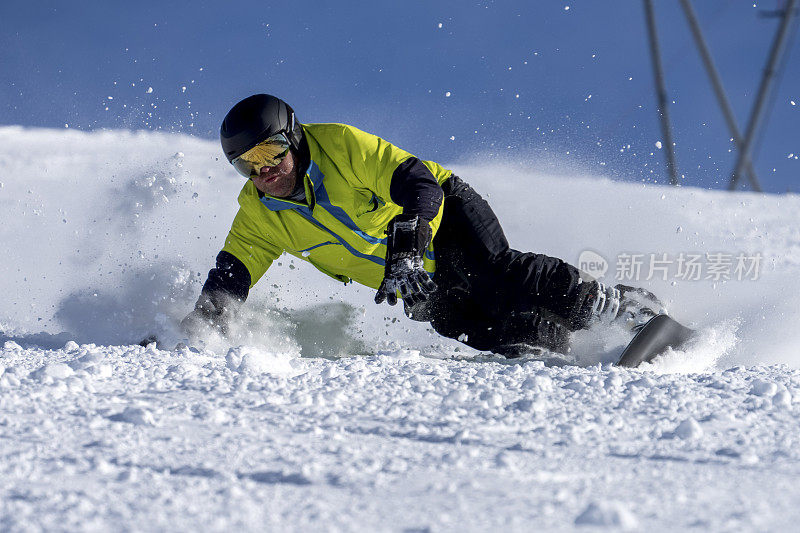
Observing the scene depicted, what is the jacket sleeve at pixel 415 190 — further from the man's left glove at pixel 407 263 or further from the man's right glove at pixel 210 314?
the man's right glove at pixel 210 314

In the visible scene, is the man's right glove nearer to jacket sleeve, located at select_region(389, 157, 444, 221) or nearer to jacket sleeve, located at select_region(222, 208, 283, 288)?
jacket sleeve, located at select_region(222, 208, 283, 288)

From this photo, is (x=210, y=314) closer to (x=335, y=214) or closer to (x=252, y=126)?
(x=335, y=214)

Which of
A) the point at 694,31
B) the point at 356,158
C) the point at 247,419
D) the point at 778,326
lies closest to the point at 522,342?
the point at 356,158

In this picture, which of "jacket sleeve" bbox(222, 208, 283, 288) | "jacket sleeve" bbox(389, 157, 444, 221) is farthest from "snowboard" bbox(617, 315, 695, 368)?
"jacket sleeve" bbox(222, 208, 283, 288)

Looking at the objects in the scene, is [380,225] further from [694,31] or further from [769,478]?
[694,31]

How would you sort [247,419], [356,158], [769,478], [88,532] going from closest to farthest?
[88,532] < [769,478] < [247,419] < [356,158]

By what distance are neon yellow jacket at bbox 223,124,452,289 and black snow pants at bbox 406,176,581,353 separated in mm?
107

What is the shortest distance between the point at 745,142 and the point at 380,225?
24.7 ft

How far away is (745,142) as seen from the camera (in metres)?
9.00

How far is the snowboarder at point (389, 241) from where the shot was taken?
2.92 m

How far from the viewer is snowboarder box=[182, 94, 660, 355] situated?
292 cm

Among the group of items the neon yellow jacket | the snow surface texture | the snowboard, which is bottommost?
the snow surface texture

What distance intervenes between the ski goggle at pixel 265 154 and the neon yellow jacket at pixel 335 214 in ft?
0.46

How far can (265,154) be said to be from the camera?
118 inches
